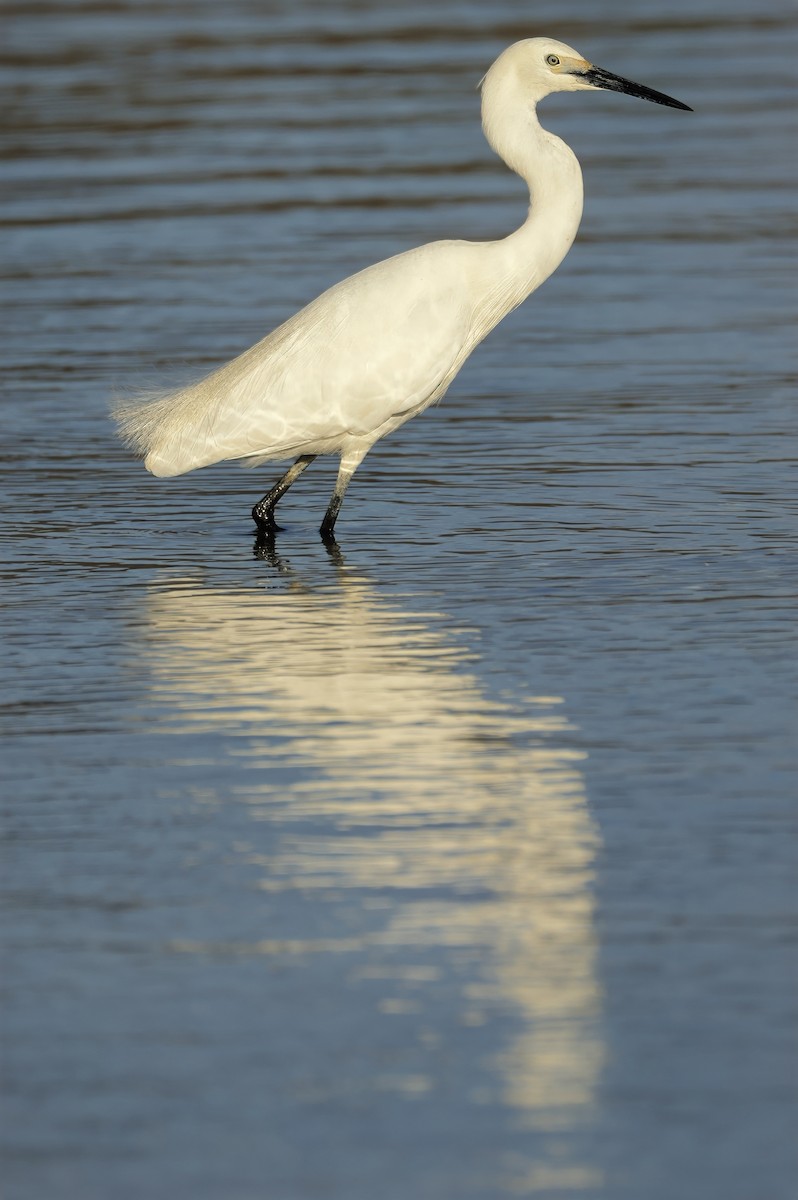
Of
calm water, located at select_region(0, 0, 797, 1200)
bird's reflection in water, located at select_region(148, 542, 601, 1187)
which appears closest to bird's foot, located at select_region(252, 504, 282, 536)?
calm water, located at select_region(0, 0, 797, 1200)

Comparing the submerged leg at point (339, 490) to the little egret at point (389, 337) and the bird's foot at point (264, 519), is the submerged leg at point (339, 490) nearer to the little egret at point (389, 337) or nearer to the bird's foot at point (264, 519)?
the little egret at point (389, 337)

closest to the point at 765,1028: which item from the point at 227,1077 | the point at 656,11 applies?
the point at 227,1077

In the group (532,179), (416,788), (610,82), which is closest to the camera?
(416,788)

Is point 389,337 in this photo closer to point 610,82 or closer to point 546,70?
point 546,70

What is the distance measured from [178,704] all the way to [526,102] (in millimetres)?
3618

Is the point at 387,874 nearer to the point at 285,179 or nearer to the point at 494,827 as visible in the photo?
the point at 494,827

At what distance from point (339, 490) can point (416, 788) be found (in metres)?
3.48

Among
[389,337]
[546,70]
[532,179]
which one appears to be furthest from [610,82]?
[389,337]

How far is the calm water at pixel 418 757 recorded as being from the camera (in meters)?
4.23

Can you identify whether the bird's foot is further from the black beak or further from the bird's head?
the black beak

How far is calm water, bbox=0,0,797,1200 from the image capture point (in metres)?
4.23

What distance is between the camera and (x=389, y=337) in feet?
29.7

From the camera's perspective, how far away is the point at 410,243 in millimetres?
14953

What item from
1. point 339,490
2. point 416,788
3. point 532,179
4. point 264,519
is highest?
point 532,179
